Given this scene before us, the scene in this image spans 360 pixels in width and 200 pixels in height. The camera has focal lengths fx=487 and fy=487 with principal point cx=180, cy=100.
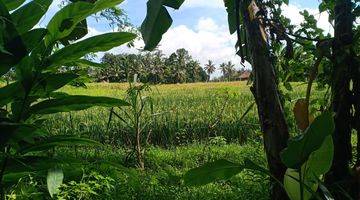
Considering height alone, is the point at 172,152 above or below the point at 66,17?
below

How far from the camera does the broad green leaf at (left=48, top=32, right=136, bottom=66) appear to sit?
1071 mm

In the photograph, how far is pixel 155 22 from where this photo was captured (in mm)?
1493

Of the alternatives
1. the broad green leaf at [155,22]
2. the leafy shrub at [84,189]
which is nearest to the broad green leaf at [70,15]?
the broad green leaf at [155,22]

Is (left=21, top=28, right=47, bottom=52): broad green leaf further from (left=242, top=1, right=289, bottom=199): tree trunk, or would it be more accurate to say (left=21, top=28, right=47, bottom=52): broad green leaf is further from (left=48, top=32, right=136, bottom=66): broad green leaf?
(left=242, top=1, right=289, bottom=199): tree trunk

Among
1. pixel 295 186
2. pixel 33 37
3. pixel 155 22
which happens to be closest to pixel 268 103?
pixel 295 186

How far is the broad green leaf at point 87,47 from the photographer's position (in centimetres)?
107

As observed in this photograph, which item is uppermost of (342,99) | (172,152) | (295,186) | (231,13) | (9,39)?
(231,13)

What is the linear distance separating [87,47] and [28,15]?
0.48 feet

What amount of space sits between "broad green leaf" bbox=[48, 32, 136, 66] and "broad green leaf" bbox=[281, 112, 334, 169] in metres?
0.47

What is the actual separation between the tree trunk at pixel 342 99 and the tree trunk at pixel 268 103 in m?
0.18

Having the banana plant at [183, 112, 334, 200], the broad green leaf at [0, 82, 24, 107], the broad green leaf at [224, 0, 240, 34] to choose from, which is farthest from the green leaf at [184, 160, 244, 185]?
the broad green leaf at [224, 0, 240, 34]

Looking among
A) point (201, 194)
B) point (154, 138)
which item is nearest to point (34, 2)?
point (201, 194)

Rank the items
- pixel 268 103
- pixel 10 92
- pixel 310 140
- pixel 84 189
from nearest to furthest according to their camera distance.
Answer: pixel 10 92
pixel 310 140
pixel 268 103
pixel 84 189

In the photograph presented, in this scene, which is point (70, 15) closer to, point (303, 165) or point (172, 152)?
point (303, 165)
